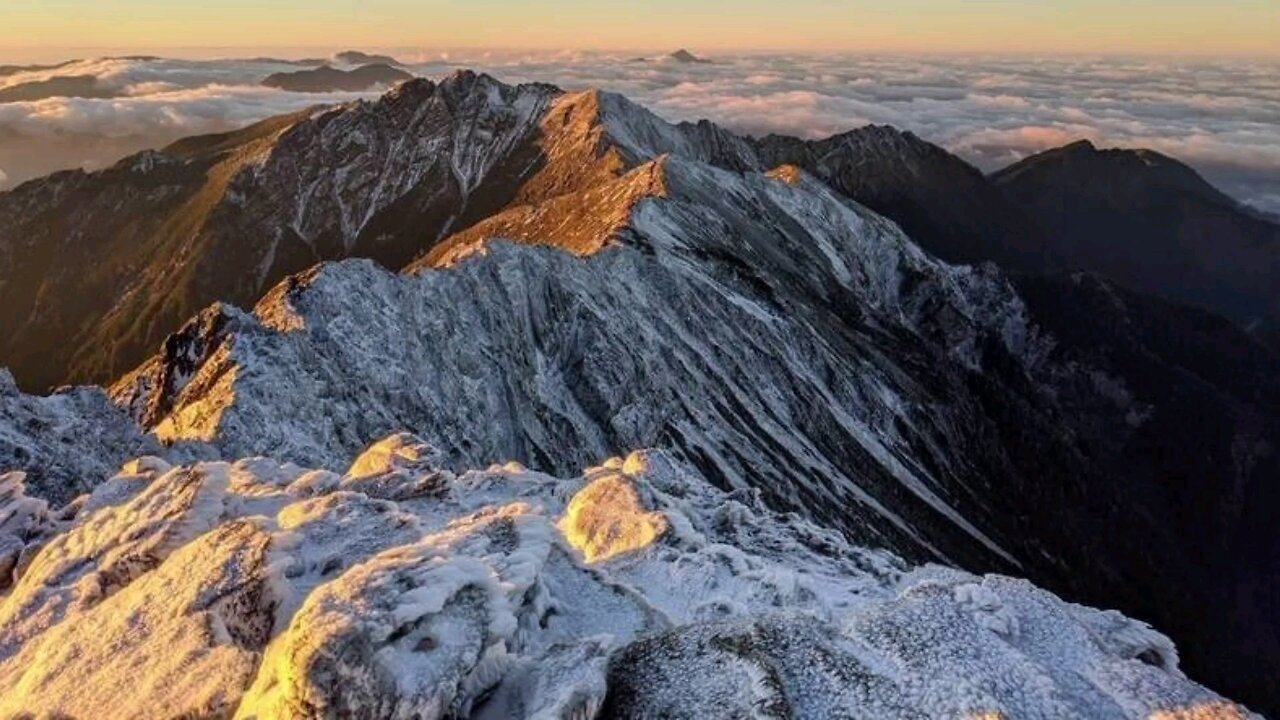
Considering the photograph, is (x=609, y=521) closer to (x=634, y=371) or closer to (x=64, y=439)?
(x=64, y=439)

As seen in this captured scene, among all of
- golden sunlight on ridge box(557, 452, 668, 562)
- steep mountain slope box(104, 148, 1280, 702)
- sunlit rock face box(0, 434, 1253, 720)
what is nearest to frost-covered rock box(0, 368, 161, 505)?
steep mountain slope box(104, 148, 1280, 702)

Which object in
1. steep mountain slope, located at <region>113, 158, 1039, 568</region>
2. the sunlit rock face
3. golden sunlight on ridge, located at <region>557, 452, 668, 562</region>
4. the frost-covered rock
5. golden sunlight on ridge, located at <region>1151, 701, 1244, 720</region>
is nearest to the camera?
the sunlit rock face

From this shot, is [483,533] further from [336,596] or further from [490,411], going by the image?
[490,411]

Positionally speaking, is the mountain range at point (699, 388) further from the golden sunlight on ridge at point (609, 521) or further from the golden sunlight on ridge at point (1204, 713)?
the golden sunlight on ridge at point (609, 521)

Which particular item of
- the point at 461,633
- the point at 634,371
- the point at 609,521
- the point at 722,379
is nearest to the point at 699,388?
the point at 722,379

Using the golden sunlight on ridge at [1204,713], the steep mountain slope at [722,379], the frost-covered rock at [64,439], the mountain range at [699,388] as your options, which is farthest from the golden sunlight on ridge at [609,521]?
the steep mountain slope at [722,379]

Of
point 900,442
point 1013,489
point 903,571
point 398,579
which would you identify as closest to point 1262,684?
point 1013,489

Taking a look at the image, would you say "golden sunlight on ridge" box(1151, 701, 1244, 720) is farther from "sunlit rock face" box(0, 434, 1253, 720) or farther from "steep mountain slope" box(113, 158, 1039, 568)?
"steep mountain slope" box(113, 158, 1039, 568)

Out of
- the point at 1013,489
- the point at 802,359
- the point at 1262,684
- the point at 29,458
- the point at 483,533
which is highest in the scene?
the point at 483,533
